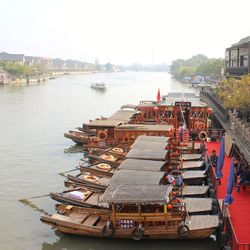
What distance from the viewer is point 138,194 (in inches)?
679

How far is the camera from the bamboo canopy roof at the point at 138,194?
55.2 ft

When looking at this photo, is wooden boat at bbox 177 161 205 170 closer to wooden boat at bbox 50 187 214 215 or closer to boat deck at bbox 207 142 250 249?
boat deck at bbox 207 142 250 249

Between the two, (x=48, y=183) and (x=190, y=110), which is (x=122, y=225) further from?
(x=190, y=110)

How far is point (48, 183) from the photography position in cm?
2819

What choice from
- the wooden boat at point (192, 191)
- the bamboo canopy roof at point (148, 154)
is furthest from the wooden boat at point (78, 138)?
the wooden boat at point (192, 191)

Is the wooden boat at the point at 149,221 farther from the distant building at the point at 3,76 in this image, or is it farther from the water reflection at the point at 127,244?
the distant building at the point at 3,76

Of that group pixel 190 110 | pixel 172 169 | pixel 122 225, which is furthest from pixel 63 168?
pixel 122 225

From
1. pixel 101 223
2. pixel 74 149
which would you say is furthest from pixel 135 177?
pixel 74 149

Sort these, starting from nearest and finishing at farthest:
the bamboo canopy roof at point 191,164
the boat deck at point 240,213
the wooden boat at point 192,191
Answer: the boat deck at point 240,213
the wooden boat at point 192,191
the bamboo canopy roof at point 191,164

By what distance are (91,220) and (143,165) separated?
3.78m

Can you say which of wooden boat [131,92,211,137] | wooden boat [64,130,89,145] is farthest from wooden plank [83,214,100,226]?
wooden boat [64,130,89,145]

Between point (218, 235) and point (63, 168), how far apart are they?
16437 mm

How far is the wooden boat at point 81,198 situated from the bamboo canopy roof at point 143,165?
183cm

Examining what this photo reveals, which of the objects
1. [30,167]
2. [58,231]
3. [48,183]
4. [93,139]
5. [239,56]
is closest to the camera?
[58,231]
